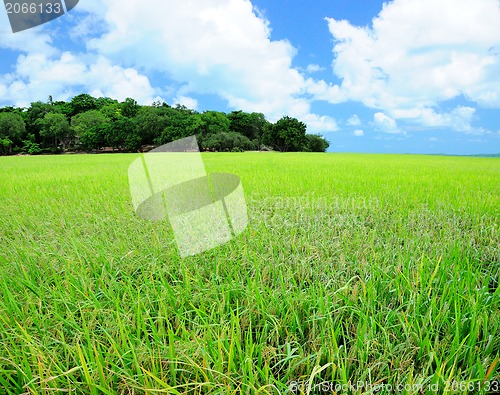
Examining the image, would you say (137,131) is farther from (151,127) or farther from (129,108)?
(129,108)

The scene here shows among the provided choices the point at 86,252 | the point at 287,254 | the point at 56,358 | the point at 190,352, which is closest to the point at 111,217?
the point at 86,252

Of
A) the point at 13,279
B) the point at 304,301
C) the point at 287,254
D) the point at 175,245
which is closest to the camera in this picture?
the point at 304,301

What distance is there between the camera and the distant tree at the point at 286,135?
134 ft

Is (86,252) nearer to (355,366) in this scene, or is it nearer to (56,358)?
(56,358)

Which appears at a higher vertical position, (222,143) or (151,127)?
(151,127)

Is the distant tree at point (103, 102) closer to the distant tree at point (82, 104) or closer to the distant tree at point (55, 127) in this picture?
the distant tree at point (82, 104)

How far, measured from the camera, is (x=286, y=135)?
4041 centimetres

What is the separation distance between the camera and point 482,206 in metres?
3.39

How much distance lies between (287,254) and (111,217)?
6.77ft

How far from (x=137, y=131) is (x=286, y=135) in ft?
60.7

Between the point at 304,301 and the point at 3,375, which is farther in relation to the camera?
the point at 304,301

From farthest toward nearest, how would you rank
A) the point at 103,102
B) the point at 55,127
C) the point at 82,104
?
1. the point at 103,102
2. the point at 82,104
3. the point at 55,127

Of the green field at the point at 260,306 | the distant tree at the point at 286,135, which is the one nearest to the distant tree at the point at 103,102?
the distant tree at the point at 286,135

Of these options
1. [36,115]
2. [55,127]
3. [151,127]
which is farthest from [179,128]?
[36,115]
